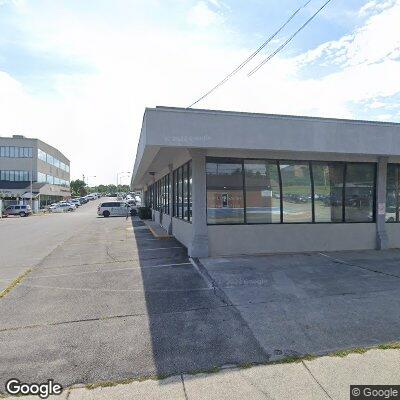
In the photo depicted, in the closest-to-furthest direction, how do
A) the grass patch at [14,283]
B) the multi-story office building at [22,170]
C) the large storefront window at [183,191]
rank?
1. the grass patch at [14,283]
2. the large storefront window at [183,191]
3. the multi-story office building at [22,170]

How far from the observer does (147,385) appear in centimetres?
365

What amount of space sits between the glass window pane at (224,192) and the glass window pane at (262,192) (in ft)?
0.96

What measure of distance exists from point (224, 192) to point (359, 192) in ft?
17.1

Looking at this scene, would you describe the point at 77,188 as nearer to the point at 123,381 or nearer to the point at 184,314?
the point at 184,314

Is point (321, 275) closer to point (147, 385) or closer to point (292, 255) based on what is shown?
point (292, 255)

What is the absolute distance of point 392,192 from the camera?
1248 centimetres

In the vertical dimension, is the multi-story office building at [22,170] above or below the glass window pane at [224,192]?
above

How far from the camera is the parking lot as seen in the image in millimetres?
4227

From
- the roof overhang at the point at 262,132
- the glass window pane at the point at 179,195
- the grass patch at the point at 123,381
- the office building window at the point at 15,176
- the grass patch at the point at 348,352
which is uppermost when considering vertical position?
the office building window at the point at 15,176

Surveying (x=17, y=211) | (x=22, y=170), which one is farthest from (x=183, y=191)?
(x=22, y=170)

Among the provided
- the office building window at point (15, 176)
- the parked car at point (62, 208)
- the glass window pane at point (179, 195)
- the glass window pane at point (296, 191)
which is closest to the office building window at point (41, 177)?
the office building window at point (15, 176)

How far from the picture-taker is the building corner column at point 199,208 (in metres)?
10.5

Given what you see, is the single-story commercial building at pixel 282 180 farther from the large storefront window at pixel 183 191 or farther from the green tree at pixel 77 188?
the green tree at pixel 77 188

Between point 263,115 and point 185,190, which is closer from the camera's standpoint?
point 263,115
